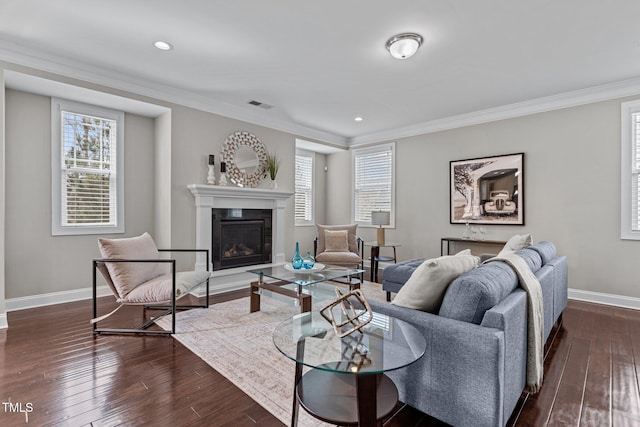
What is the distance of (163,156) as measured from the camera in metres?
4.38

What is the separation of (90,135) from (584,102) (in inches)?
250

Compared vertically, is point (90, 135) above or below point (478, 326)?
above

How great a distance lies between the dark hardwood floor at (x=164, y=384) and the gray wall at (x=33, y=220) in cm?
76

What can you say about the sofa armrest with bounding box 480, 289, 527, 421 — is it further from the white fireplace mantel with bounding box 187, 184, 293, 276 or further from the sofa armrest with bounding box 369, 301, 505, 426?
the white fireplace mantel with bounding box 187, 184, 293, 276

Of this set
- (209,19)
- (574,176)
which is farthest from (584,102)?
(209,19)

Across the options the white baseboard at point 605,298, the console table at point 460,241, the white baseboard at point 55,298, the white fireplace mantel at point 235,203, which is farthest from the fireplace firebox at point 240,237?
the white baseboard at point 605,298

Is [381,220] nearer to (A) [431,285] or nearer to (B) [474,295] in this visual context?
(A) [431,285]

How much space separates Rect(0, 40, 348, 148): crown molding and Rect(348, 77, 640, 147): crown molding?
2081mm

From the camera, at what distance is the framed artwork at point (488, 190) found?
4.62 metres

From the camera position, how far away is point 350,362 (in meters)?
1.34

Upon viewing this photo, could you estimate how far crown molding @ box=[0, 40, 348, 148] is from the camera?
315 cm

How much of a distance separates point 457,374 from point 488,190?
400 centimetres

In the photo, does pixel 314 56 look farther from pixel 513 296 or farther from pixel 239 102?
pixel 513 296

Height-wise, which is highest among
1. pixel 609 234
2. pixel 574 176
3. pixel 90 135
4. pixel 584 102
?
pixel 584 102
